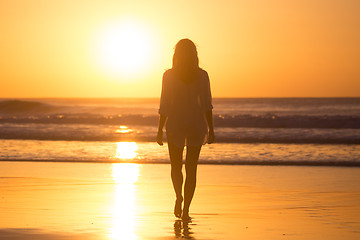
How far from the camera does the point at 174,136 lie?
5.74 metres

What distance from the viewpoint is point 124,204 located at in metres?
6.60

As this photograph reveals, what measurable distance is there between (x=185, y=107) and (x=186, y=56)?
0.52m

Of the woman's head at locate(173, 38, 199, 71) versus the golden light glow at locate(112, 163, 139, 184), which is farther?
the golden light glow at locate(112, 163, 139, 184)

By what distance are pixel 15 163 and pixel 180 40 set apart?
697 centimetres

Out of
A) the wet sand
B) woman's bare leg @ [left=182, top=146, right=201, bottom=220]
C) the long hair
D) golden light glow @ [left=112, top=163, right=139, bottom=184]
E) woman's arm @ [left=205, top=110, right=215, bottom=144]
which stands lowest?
golden light glow @ [left=112, top=163, right=139, bottom=184]

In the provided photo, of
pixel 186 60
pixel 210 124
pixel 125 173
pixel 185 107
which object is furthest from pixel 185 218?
pixel 125 173

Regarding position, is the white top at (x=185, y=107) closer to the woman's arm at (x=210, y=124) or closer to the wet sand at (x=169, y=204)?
the woman's arm at (x=210, y=124)

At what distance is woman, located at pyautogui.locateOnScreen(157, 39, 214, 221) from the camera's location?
18.8ft

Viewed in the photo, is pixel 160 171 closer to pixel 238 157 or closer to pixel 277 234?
pixel 238 157

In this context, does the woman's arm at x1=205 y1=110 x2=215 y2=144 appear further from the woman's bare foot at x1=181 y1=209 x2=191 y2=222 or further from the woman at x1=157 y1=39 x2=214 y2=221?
the woman's bare foot at x1=181 y1=209 x2=191 y2=222

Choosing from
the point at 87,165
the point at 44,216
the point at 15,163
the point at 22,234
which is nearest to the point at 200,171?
the point at 87,165

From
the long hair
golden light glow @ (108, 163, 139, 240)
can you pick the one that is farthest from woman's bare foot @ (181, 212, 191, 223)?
the long hair

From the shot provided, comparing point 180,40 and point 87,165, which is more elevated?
point 180,40

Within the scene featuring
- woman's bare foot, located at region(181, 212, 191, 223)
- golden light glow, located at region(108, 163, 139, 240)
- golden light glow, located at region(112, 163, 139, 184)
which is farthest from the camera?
golden light glow, located at region(112, 163, 139, 184)
